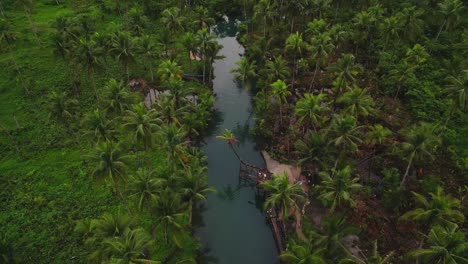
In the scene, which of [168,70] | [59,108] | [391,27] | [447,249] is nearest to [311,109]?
[447,249]

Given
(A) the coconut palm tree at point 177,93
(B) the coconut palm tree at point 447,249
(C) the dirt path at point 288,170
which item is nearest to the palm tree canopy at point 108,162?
(A) the coconut palm tree at point 177,93

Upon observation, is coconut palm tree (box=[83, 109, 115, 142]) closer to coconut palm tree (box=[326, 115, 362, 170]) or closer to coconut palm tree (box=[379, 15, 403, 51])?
coconut palm tree (box=[326, 115, 362, 170])

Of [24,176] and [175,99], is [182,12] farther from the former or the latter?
[24,176]

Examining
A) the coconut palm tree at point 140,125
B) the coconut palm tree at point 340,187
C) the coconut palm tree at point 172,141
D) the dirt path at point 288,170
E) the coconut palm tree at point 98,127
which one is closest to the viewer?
the coconut palm tree at point 340,187

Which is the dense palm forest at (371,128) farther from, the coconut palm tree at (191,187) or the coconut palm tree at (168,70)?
the coconut palm tree at (168,70)

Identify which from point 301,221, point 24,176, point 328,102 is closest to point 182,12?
point 328,102

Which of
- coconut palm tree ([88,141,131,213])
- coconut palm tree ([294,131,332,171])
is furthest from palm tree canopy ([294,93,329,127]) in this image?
coconut palm tree ([88,141,131,213])
